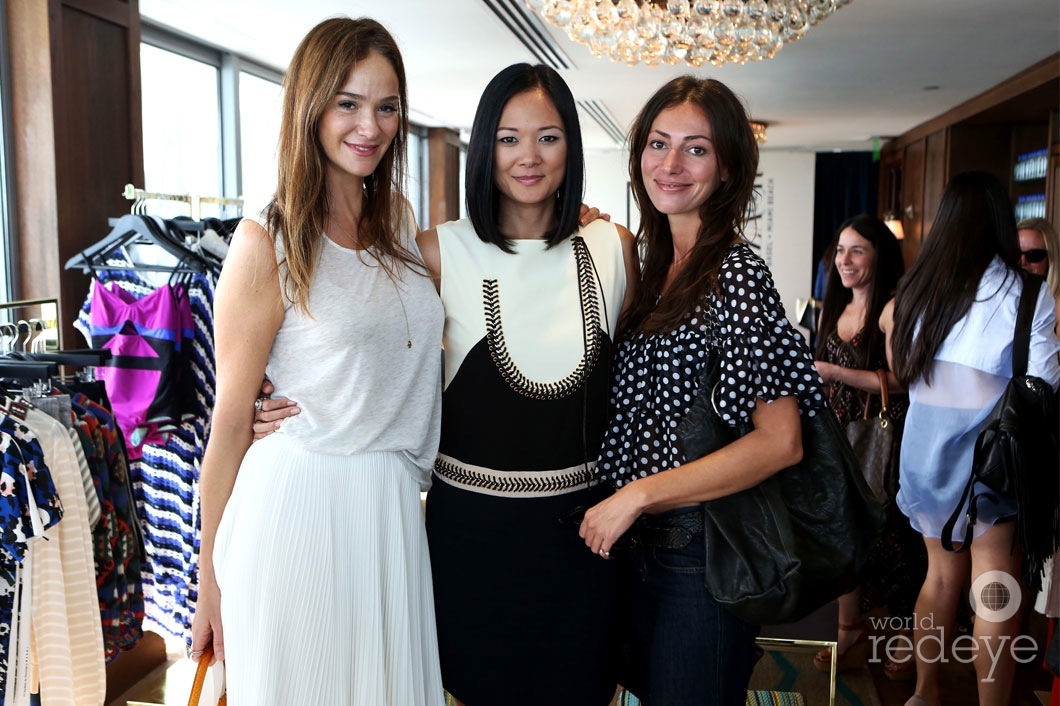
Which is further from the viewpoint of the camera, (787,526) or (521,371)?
(521,371)

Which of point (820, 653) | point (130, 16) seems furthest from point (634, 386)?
point (130, 16)

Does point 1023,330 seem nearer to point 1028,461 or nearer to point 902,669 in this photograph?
point 1028,461

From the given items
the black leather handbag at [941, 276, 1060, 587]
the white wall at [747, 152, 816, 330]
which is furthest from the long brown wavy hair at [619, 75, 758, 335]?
the white wall at [747, 152, 816, 330]

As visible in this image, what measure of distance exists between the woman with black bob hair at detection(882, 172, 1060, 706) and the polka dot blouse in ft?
4.65

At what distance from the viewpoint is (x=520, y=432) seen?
1630 millimetres

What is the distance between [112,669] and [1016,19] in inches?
224

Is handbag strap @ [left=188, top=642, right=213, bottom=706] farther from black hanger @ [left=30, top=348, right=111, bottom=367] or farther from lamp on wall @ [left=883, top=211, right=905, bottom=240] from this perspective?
lamp on wall @ [left=883, top=211, right=905, bottom=240]

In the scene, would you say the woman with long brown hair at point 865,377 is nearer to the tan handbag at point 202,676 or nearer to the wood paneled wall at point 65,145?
the tan handbag at point 202,676

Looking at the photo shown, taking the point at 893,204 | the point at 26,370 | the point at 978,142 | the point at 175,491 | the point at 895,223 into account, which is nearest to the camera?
the point at 26,370

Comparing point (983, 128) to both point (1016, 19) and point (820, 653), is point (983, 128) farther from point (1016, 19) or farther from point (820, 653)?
point (820, 653)

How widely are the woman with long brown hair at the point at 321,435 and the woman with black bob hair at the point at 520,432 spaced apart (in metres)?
0.11

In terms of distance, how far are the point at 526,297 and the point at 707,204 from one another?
0.36 metres

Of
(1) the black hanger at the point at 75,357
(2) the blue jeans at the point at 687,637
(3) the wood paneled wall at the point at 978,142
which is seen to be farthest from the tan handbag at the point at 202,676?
(3) the wood paneled wall at the point at 978,142

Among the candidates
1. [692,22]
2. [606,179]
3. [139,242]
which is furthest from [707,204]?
[606,179]
